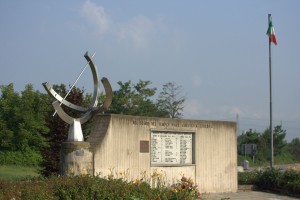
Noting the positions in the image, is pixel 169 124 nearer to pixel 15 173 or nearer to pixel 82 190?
pixel 82 190

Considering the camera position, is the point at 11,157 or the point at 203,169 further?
the point at 11,157

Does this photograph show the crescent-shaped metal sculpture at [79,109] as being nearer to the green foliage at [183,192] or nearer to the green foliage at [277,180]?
the green foliage at [183,192]

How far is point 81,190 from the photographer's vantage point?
11.2 meters

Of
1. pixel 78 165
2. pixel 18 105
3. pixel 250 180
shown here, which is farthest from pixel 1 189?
pixel 18 105

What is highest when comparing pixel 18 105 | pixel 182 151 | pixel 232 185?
pixel 18 105

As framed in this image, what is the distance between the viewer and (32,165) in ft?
115

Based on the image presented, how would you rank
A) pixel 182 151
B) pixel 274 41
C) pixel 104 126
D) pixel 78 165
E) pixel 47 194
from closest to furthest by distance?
pixel 47 194
pixel 78 165
pixel 104 126
pixel 182 151
pixel 274 41

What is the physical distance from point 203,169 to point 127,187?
21.1ft

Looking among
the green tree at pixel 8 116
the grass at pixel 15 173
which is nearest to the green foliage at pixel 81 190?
the grass at pixel 15 173

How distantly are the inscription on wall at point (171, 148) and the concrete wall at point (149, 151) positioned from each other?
16 centimetres

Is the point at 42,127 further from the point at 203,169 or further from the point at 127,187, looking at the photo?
the point at 127,187

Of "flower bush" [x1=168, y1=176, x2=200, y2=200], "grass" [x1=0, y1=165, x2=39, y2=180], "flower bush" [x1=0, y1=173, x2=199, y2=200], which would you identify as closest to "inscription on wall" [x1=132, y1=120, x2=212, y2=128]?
"flower bush" [x1=168, y1=176, x2=200, y2=200]

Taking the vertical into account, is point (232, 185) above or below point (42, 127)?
below

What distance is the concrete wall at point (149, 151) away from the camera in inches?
597
